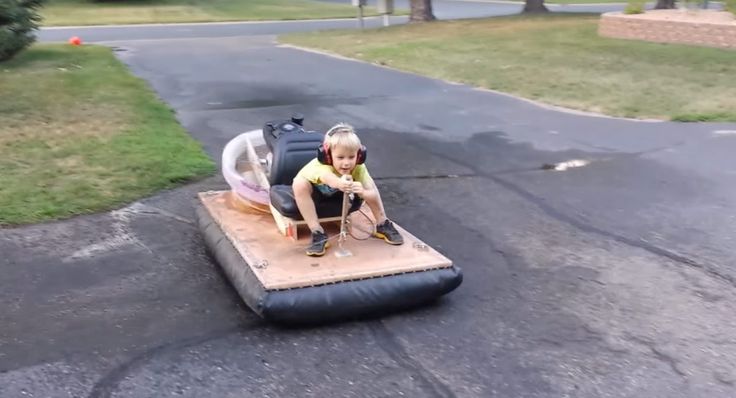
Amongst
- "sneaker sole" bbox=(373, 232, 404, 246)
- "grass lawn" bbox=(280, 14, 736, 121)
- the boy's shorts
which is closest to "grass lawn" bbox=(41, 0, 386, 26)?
"grass lawn" bbox=(280, 14, 736, 121)

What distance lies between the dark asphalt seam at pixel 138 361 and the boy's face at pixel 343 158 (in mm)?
1075

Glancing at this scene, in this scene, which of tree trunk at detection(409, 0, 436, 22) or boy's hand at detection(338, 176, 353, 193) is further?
tree trunk at detection(409, 0, 436, 22)

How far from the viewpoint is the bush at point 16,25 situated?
Answer: 13.4m

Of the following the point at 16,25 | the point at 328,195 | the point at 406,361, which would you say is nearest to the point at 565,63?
the point at 16,25

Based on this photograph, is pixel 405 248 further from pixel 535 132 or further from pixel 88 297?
pixel 535 132

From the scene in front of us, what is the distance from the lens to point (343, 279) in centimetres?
438

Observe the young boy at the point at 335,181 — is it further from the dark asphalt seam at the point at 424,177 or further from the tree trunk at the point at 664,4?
the tree trunk at the point at 664,4

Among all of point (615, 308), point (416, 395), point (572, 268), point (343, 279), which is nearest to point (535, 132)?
point (572, 268)

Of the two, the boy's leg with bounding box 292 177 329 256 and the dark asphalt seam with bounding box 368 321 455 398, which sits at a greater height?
the boy's leg with bounding box 292 177 329 256

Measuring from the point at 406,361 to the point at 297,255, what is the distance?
3.30ft

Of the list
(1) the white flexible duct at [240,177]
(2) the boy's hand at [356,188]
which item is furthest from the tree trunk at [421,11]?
(2) the boy's hand at [356,188]

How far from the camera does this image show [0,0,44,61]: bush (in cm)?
1344

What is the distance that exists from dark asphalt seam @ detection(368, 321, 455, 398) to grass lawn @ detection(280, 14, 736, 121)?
6.80 meters

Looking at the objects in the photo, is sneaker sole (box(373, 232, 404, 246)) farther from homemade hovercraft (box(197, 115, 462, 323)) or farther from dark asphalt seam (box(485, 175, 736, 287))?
dark asphalt seam (box(485, 175, 736, 287))
